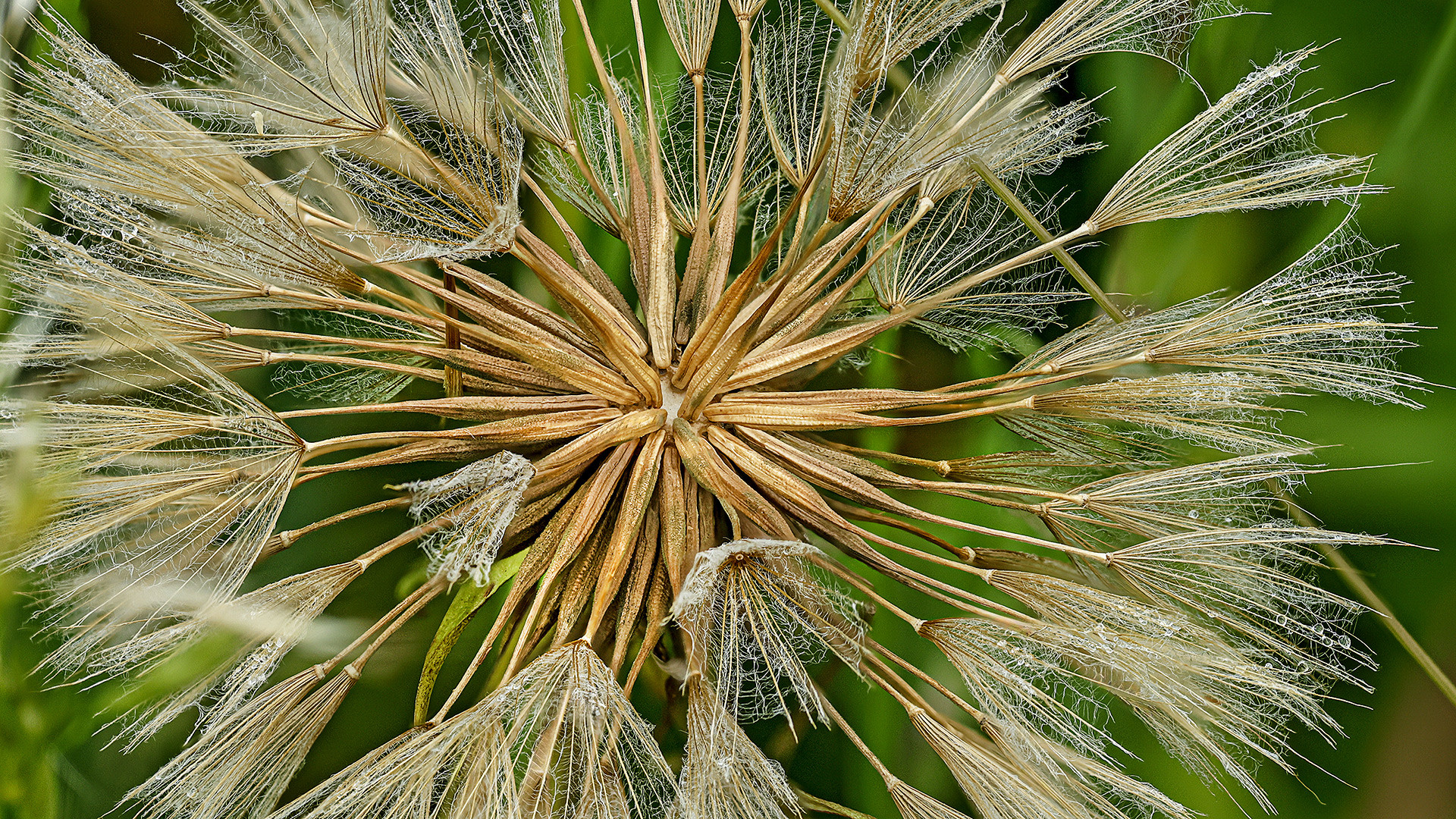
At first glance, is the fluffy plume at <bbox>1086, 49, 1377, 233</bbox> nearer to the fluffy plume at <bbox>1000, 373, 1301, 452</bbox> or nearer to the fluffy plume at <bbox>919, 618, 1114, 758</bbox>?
the fluffy plume at <bbox>1000, 373, 1301, 452</bbox>

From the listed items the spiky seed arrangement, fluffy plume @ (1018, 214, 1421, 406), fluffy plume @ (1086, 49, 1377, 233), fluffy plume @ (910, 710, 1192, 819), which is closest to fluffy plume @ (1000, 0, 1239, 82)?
the spiky seed arrangement

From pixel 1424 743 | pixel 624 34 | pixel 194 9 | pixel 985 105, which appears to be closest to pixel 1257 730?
pixel 1424 743

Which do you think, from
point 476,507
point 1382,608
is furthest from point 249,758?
point 1382,608

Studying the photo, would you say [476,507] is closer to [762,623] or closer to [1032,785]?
[762,623]

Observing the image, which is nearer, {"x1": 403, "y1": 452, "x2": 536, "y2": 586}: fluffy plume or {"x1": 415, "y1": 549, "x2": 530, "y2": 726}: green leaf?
{"x1": 403, "y1": 452, "x2": 536, "y2": 586}: fluffy plume

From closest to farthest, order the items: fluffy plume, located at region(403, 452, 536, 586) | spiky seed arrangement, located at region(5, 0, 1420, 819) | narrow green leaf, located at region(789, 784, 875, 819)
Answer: fluffy plume, located at region(403, 452, 536, 586)
spiky seed arrangement, located at region(5, 0, 1420, 819)
narrow green leaf, located at region(789, 784, 875, 819)

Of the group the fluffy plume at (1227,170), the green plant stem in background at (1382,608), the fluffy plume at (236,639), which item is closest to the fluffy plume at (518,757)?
the fluffy plume at (236,639)

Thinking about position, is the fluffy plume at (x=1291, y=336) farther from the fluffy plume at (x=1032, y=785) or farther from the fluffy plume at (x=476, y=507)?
the fluffy plume at (x=476, y=507)
